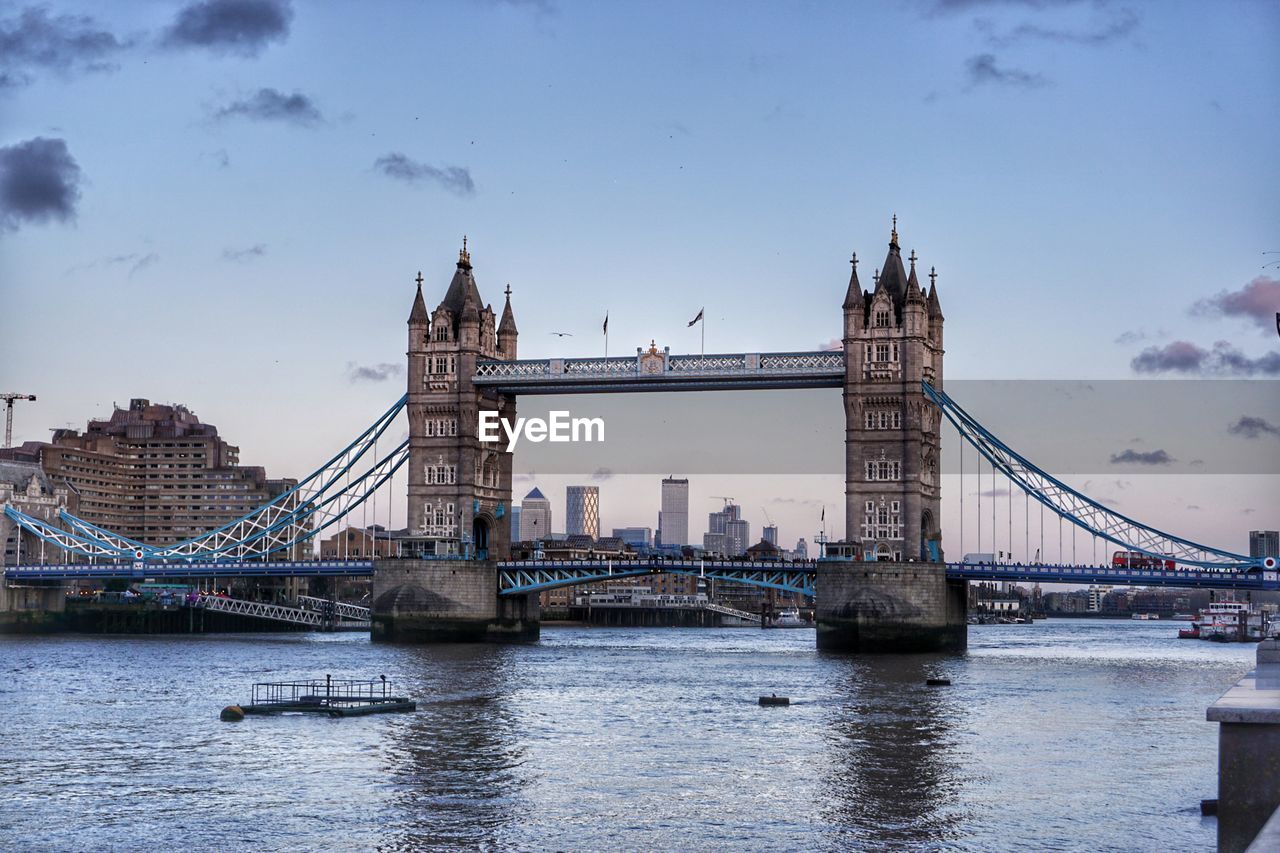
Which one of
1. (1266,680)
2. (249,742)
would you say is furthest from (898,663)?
(1266,680)

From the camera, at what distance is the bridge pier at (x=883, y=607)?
109 metres

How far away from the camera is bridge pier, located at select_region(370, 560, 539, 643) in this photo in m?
120

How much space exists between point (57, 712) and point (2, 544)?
96.1 meters

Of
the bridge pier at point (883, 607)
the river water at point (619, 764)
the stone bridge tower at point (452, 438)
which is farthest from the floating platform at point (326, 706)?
the stone bridge tower at point (452, 438)

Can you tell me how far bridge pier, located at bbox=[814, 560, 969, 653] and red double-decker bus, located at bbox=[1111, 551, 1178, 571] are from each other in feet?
41.6

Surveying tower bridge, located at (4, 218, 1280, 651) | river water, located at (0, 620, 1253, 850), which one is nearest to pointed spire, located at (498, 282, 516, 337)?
tower bridge, located at (4, 218, 1280, 651)

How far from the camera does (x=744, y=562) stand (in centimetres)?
12550

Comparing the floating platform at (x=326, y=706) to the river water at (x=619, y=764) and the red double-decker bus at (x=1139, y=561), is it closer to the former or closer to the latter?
the river water at (x=619, y=764)

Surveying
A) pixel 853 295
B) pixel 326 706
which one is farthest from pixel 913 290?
pixel 326 706

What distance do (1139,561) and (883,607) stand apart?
63.3ft

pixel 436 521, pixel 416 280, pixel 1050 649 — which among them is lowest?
pixel 1050 649

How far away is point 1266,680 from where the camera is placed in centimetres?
2898

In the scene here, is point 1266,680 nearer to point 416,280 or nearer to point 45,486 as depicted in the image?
point 416,280

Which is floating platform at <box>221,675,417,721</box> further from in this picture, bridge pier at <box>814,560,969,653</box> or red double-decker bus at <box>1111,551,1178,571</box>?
red double-decker bus at <box>1111,551,1178,571</box>
